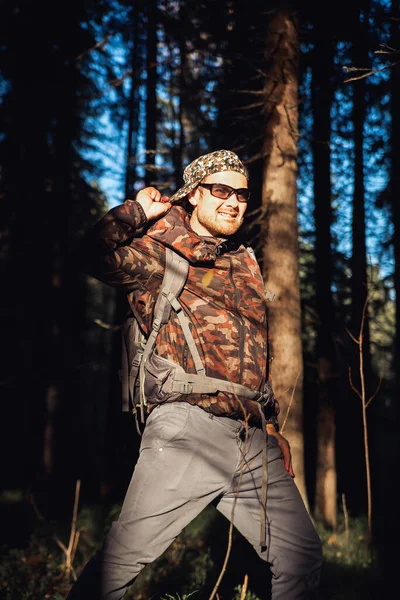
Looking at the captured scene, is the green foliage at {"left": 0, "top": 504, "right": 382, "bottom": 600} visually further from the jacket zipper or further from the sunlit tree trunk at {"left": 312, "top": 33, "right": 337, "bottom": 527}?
the jacket zipper

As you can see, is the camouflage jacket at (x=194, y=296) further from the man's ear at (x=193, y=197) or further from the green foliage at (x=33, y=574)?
the green foliage at (x=33, y=574)

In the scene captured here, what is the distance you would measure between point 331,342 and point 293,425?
366cm

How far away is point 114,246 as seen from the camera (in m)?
2.85

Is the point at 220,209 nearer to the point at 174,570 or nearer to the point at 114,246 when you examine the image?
the point at 114,246

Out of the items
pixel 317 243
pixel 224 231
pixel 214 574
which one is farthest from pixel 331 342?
pixel 224 231

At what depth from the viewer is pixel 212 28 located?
297 inches

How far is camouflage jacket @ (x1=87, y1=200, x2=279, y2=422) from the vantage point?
284cm

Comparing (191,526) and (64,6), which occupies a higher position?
(64,6)

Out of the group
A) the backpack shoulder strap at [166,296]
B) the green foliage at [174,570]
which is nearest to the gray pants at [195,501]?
the backpack shoulder strap at [166,296]

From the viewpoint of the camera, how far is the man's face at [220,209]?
329 cm

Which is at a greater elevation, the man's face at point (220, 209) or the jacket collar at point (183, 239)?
the man's face at point (220, 209)

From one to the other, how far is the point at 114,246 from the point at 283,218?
2.70 m

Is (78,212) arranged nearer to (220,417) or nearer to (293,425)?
(293,425)

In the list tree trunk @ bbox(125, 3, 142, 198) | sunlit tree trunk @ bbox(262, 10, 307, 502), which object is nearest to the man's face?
sunlit tree trunk @ bbox(262, 10, 307, 502)
